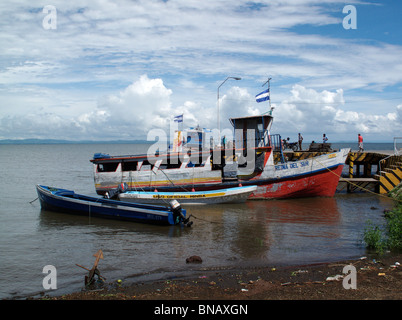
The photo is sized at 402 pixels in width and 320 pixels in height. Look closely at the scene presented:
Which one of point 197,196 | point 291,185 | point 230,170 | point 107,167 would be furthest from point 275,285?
point 107,167

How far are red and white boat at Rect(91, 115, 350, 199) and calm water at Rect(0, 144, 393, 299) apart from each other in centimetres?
150

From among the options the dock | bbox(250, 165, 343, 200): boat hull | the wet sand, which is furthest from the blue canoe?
the dock

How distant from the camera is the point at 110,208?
17.4 meters

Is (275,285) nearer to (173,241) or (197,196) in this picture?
(173,241)

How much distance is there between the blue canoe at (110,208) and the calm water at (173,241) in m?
0.38

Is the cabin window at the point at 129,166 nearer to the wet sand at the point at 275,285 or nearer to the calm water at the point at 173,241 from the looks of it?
the calm water at the point at 173,241

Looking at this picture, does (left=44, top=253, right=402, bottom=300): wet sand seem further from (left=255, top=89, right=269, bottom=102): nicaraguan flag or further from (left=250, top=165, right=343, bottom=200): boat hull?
(left=255, top=89, right=269, bottom=102): nicaraguan flag

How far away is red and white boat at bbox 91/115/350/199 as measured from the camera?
866 inches

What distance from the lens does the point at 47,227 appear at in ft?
54.8

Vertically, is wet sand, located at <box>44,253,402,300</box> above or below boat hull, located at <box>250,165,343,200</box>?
below
